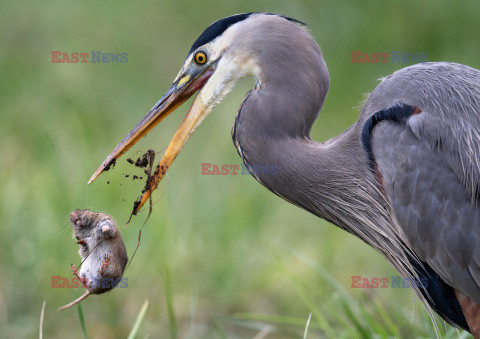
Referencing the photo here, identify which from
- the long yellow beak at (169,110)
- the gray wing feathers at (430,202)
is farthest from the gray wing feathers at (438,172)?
the long yellow beak at (169,110)

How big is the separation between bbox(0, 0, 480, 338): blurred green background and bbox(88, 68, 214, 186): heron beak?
23 cm

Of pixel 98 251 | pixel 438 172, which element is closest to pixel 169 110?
pixel 98 251

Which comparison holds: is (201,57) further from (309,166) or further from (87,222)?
(87,222)

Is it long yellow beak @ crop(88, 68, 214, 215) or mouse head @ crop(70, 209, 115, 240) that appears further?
long yellow beak @ crop(88, 68, 214, 215)

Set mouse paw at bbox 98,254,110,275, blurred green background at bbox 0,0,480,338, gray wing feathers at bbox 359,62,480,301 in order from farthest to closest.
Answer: blurred green background at bbox 0,0,480,338, gray wing feathers at bbox 359,62,480,301, mouse paw at bbox 98,254,110,275

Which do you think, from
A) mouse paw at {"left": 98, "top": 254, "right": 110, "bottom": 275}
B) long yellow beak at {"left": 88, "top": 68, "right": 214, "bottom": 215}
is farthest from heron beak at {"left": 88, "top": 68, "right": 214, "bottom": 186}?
mouse paw at {"left": 98, "top": 254, "right": 110, "bottom": 275}

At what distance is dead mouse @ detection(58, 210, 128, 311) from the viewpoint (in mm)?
2635

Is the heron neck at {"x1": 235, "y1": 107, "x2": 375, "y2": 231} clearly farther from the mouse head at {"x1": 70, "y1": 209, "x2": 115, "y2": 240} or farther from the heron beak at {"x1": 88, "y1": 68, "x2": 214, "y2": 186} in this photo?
the mouse head at {"x1": 70, "y1": 209, "x2": 115, "y2": 240}

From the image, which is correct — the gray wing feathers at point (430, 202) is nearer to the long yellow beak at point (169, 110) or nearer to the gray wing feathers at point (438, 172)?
the gray wing feathers at point (438, 172)

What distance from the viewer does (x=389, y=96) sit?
9.66ft

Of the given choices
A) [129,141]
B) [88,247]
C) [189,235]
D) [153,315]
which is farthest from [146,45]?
[88,247]

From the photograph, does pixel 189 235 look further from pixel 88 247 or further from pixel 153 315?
pixel 88 247

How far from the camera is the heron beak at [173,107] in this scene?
3.10m

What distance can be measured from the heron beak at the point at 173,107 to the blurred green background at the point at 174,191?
0.23 m
